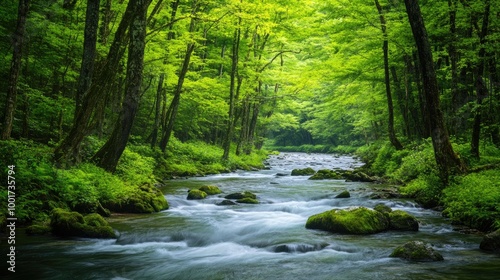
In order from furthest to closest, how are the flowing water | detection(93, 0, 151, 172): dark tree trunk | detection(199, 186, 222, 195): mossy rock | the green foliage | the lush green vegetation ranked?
detection(199, 186, 222, 195): mossy rock → detection(93, 0, 151, 172): dark tree trunk → the lush green vegetation → the green foliage → the flowing water

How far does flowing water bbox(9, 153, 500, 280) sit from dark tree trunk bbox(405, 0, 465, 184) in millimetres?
1469

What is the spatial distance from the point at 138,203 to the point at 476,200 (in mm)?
8816

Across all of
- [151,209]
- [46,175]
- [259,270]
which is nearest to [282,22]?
[151,209]

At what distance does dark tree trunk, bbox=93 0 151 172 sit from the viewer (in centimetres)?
1109

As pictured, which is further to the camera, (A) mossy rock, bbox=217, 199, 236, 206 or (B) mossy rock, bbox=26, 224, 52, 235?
(A) mossy rock, bbox=217, 199, 236, 206

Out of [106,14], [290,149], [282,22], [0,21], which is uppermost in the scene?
[282,22]

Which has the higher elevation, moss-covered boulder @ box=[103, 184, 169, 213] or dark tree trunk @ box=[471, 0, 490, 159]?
dark tree trunk @ box=[471, 0, 490, 159]

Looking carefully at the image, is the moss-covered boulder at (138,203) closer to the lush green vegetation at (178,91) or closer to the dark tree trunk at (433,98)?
the lush green vegetation at (178,91)

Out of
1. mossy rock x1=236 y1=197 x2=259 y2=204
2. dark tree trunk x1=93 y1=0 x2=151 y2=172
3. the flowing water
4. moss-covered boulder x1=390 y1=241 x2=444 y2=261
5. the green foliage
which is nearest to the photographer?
the flowing water

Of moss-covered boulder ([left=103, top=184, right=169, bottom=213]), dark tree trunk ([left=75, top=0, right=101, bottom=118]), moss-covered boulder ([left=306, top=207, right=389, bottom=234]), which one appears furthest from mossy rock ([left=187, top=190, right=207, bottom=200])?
moss-covered boulder ([left=306, top=207, right=389, bottom=234])

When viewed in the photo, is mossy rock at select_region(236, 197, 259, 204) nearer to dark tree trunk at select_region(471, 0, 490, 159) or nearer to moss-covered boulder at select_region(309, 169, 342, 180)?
dark tree trunk at select_region(471, 0, 490, 159)

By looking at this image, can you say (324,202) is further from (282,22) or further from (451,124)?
(282,22)

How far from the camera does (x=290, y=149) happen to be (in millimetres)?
72312

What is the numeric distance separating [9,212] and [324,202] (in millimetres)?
9322
